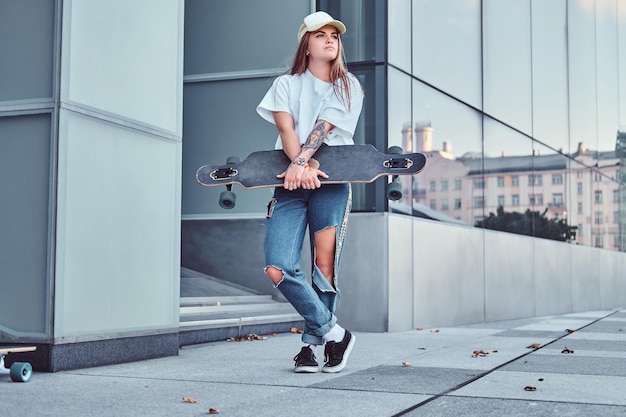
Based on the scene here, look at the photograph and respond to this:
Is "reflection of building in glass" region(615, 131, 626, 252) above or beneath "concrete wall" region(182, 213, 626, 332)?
above

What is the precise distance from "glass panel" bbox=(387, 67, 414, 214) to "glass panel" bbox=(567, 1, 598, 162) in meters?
8.61

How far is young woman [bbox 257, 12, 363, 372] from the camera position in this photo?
185 inches

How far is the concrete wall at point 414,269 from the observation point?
8.72 metres

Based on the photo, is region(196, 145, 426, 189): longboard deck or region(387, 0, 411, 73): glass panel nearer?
region(196, 145, 426, 189): longboard deck

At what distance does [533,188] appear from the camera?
47.6 feet

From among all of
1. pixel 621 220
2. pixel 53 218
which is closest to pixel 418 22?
pixel 53 218

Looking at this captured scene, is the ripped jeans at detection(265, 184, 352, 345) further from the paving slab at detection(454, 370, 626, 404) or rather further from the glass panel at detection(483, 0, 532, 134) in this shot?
the glass panel at detection(483, 0, 532, 134)

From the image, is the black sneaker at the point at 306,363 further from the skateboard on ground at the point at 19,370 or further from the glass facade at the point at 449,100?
the glass facade at the point at 449,100

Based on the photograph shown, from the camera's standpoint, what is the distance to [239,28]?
9.69 meters

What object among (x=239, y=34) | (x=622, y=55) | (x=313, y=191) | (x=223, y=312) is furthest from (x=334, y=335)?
(x=622, y=55)

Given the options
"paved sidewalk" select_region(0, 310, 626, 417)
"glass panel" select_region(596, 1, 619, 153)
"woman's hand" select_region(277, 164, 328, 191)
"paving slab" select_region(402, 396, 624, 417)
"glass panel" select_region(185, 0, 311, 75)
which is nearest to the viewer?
Result: "paving slab" select_region(402, 396, 624, 417)

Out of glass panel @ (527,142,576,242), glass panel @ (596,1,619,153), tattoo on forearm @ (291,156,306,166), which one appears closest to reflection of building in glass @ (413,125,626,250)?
glass panel @ (527,142,576,242)

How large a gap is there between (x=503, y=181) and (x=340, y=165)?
874 centimetres

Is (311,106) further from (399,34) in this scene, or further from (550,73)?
(550,73)
